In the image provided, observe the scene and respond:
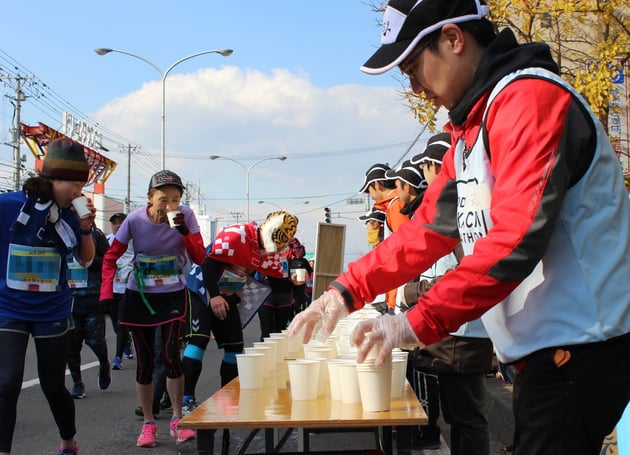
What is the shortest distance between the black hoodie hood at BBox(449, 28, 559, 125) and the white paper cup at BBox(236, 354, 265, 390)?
164cm

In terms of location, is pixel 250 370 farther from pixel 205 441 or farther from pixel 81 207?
pixel 81 207

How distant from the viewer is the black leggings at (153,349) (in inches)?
249

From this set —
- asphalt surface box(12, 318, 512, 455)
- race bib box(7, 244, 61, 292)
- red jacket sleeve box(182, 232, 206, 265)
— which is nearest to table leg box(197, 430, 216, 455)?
race bib box(7, 244, 61, 292)

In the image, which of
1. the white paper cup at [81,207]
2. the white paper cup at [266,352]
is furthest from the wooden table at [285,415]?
the white paper cup at [81,207]

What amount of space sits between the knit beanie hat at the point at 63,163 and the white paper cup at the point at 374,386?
273 cm

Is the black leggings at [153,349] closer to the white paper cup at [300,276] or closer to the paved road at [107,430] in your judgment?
the paved road at [107,430]

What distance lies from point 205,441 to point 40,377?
2305 millimetres

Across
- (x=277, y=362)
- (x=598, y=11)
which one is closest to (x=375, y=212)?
(x=598, y=11)

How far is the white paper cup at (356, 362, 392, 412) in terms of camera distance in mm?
2791

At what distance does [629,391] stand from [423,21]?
1.10m

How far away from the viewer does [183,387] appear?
21.5 feet

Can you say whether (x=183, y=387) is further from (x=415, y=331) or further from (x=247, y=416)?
(x=415, y=331)

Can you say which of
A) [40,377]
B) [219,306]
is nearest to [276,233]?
[219,306]

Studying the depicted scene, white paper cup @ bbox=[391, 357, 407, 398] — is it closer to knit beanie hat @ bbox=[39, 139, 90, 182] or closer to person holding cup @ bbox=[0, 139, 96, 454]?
person holding cup @ bbox=[0, 139, 96, 454]
